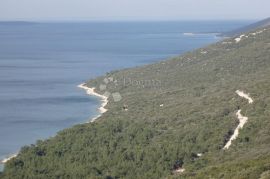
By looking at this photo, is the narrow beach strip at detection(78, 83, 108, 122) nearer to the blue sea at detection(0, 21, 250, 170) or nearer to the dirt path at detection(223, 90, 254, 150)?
the blue sea at detection(0, 21, 250, 170)

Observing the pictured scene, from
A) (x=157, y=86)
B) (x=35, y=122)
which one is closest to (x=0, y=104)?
(x=35, y=122)

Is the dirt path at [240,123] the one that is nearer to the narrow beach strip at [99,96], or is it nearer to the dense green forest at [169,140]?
the dense green forest at [169,140]

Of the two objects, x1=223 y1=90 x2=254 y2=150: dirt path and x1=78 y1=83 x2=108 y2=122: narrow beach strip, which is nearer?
x1=223 y1=90 x2=254 y2=150: dirt path

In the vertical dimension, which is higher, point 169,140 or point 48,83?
point 169,140

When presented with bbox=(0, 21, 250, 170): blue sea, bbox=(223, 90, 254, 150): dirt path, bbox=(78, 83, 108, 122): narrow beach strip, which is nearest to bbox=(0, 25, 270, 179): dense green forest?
bbox=(223, 90, 254, 150): dirt path

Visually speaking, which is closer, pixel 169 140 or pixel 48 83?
pixel 169 140

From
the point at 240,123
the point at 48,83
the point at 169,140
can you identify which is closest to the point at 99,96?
the point at 48,83

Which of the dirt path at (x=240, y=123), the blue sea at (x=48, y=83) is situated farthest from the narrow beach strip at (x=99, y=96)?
the dirt path at (x=240, y=123)

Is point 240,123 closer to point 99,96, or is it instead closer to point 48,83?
point 99,96
